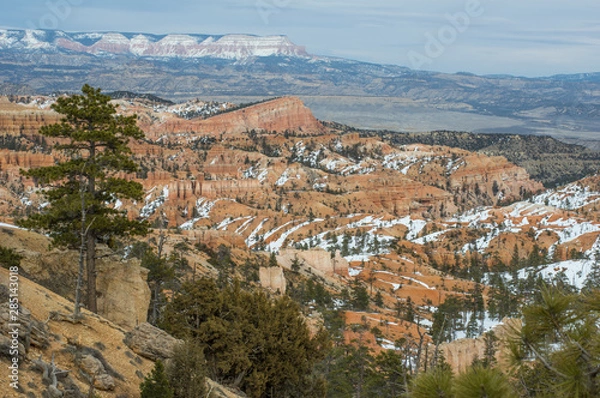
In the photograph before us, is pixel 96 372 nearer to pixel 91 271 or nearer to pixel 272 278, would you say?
pixel 91 271

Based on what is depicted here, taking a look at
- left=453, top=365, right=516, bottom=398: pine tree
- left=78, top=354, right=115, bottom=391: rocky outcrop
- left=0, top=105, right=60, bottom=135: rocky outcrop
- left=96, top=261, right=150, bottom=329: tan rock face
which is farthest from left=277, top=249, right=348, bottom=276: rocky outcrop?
left=0, top=105, right=60, bottom=135: rocky outcrop

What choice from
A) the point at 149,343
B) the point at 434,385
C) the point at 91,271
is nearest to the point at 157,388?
the point at 149,343

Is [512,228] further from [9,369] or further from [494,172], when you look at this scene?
[9,369]

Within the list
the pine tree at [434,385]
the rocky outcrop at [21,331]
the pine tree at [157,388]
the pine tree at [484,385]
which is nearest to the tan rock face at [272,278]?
the rocky outcrop at [21,331]

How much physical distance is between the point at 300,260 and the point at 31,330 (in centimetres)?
6371

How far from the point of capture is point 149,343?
18.2 meters

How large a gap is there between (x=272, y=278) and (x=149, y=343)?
131 ft

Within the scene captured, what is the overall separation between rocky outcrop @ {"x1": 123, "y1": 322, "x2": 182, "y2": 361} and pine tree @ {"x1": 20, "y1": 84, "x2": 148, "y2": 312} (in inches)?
141

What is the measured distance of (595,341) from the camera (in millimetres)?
5672

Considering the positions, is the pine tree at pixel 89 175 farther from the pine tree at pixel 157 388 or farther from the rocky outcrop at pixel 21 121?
the rocky outcrop at pixel 21 121

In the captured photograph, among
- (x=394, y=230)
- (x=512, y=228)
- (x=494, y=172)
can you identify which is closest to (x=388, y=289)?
(x=394, y=230)

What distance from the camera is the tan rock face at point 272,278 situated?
57.5 m

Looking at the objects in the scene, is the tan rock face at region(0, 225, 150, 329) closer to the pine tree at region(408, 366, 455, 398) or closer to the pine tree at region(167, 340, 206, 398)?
the pine tree at region(167, 340, 206, 398)

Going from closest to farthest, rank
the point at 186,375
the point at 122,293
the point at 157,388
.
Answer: the point at 157,388, the point at 186,375, the point at 122,293
